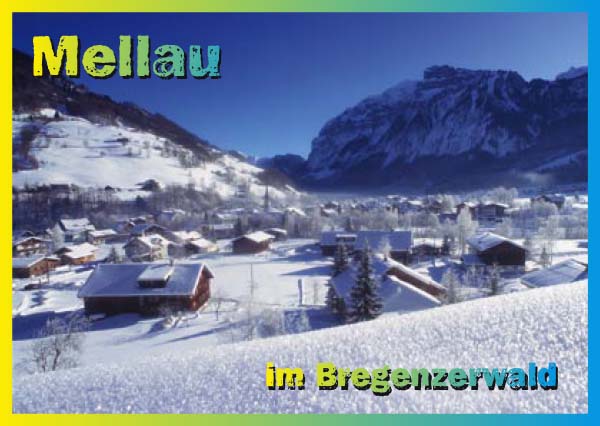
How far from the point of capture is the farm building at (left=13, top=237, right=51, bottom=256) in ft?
201

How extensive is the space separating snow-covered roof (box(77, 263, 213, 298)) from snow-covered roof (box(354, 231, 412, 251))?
26816mm

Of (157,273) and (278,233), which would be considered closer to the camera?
(157,273)

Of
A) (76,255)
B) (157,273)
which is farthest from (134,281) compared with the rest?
(76,255)

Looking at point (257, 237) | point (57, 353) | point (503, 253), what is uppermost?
point (257, 237)

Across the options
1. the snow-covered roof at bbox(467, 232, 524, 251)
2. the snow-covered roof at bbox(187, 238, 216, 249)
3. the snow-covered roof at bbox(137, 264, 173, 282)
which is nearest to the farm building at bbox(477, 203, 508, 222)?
the snow-covered roof at bbox(467, 232, 524, 251)

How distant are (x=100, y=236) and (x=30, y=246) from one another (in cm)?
1299

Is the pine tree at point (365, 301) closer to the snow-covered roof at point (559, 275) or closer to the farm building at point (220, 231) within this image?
the snow-covered roof at point (559, 275)

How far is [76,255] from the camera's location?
55.0 m

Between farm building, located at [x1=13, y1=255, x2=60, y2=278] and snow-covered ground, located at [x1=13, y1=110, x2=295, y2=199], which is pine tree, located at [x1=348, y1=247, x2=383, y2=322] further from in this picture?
snow-covered ground, located at [x1=13, y1=110, x2=295, y2=199]

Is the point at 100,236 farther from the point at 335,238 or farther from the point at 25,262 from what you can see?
the point at 335,238

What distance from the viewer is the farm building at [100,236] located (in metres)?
74.4

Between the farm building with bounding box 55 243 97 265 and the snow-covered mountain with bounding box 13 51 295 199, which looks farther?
the snow-covered mountain with bounding box 13 51 295 199

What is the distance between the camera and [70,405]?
4.14m

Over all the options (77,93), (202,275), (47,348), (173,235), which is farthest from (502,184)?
(77,93)
